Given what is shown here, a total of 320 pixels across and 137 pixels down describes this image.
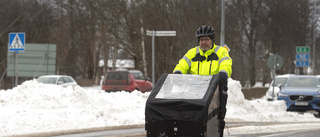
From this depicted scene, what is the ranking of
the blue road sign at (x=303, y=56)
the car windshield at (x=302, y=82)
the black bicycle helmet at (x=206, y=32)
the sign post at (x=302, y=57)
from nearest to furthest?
the black bicycle helmet at (x=206, y=32) → the car windshield at (x=302, y=82) → the sign post at (x=302, y=57) → the blue road sign at (x=303, y=56)

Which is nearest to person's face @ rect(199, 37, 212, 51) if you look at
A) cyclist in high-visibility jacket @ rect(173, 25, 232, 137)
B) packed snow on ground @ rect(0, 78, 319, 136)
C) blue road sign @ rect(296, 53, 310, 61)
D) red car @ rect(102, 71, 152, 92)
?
cyclist in high-visibility jacket @ rect(173, 25, 232, 137)

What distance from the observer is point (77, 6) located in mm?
52969

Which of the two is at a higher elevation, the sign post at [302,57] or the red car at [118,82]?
the sign post at [302,57]

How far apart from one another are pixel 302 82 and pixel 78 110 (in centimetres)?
992

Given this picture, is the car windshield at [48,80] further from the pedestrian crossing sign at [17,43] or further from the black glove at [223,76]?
the black glove at [223,76]

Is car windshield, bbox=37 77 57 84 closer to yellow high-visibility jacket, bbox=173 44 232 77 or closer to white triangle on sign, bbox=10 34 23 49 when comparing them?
white triangle on sign, bbox=10 34 23 49

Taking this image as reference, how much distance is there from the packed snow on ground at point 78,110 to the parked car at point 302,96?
796mm

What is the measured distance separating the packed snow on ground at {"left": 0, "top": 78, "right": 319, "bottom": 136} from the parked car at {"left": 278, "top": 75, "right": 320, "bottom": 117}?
2.61 ft

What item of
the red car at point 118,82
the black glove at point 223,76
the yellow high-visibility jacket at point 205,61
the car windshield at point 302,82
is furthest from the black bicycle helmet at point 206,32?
the red car at point 118,82

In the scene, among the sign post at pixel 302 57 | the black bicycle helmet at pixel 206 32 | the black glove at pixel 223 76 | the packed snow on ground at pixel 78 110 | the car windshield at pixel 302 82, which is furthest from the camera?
the sign post at pixel 302 57

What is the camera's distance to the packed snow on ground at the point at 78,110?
12.5m

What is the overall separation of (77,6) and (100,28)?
331 cm

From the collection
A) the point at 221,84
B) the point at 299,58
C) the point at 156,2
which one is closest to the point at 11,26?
the point at 156,2

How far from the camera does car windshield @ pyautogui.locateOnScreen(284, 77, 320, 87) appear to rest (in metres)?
21.0
